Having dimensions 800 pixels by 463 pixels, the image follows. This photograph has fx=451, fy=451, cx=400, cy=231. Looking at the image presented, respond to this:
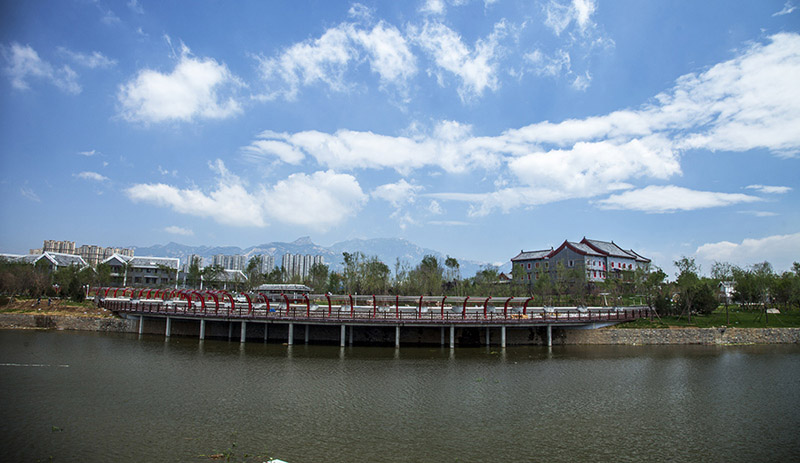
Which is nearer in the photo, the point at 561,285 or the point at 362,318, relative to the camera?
the point at 362,318

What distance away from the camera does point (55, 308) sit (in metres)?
56.1

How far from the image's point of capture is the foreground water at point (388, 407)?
16.2 m

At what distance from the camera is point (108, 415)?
1903cm

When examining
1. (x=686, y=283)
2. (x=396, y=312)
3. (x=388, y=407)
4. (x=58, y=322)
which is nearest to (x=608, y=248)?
(x=686, y=283)

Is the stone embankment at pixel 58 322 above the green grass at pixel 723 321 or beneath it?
beneath

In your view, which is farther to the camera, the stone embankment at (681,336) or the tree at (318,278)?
the tree at (318,278)

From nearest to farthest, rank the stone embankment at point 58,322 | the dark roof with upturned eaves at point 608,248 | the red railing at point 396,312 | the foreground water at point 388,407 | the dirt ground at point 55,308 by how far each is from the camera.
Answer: the foreground water at point 388,407 < the red railing at point 396,312 < the stone embankment at point 58,322 < the dirt ground at point 55,308 < the dark roof with upturned eaves at point 608,248

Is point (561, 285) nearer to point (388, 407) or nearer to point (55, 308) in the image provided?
point (388, 407)

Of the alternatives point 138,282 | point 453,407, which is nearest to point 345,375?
point 453,407

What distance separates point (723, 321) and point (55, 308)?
7807 centimetres

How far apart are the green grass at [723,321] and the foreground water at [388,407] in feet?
32.9

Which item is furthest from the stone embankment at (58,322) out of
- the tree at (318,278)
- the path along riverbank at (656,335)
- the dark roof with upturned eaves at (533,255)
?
the dark roof with upturned eaves at (533,255)

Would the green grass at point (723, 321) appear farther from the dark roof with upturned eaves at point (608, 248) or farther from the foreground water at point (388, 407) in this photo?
the dark roof with upturned eaves at point (608, 248)

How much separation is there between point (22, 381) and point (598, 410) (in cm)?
3014
